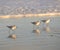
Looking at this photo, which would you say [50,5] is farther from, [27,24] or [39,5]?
[27,24]

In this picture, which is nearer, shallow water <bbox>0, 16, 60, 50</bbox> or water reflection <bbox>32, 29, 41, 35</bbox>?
shallow water <bbox>0, 16, 60, 50</bbox>

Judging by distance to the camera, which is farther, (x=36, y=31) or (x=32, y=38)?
(x=36, y=31)

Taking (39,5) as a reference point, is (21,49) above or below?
above

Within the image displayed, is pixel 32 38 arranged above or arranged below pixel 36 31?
above

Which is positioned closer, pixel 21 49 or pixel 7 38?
pixel 21 49

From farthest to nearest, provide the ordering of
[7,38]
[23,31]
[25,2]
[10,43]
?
[25,2] < [23,31] < [7,38] < [10,43]

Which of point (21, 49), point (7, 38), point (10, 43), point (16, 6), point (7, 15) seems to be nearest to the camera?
point (21, 49)

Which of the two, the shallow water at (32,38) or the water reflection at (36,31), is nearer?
the shallow water at (32,38)

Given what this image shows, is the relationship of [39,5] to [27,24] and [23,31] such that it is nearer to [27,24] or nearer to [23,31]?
[27,24]

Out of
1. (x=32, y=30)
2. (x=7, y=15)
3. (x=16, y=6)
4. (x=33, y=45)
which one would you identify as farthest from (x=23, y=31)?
(x=16, y=6)

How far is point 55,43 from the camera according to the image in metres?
12.7

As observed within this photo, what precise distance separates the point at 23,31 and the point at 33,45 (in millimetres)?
3263

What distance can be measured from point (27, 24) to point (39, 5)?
11.4 metres

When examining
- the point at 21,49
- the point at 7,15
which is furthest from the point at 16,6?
the point at 21,49
